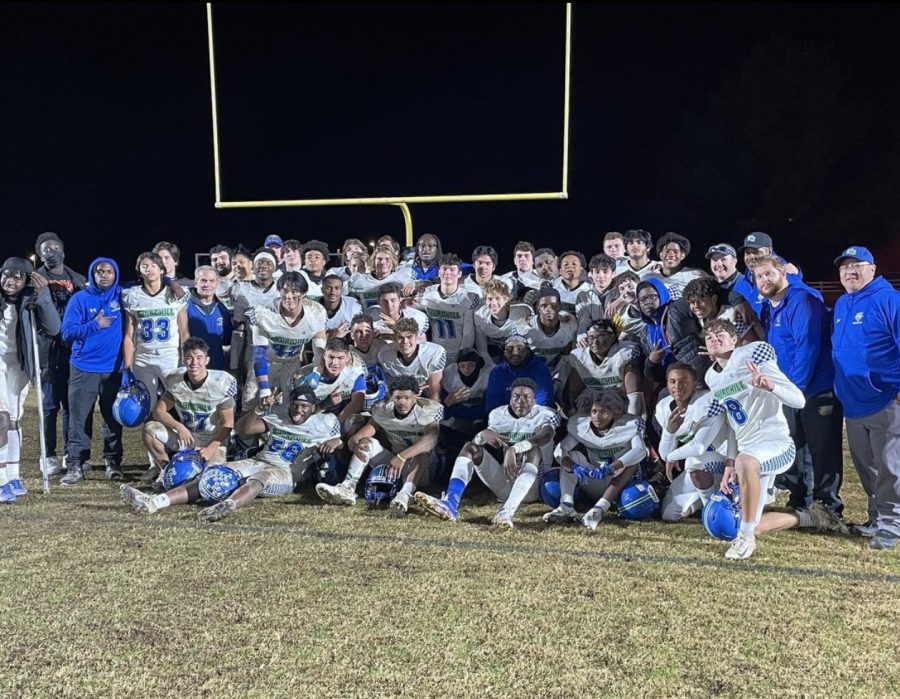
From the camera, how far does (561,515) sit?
505 centimetres

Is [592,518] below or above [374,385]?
below

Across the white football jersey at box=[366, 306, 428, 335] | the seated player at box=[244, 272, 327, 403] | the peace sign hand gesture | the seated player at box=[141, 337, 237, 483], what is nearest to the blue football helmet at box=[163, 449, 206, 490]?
the seated player at box=[141, 337, 237, 483]

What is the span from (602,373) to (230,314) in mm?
3110

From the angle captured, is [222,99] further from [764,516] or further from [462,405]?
[764,516]

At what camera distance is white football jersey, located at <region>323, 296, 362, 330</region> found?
21.7 ft

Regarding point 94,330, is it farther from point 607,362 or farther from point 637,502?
point 637,502

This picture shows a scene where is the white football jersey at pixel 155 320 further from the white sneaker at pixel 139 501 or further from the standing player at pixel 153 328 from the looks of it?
the white sneaker at pixel 139 501

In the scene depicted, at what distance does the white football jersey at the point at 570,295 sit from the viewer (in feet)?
21.3

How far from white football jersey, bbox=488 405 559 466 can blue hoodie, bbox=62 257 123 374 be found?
314 cm

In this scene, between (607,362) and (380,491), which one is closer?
(380,491)

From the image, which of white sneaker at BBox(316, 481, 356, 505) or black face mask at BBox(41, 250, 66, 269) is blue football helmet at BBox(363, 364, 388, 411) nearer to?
white sneaker at BBox(316, 481, 356, 505)

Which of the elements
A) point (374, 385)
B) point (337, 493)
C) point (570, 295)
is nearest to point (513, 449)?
point (337, 493)

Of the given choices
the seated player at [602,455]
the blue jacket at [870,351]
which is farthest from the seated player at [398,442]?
the blue jacket at [870,351]

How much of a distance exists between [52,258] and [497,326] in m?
3.50
